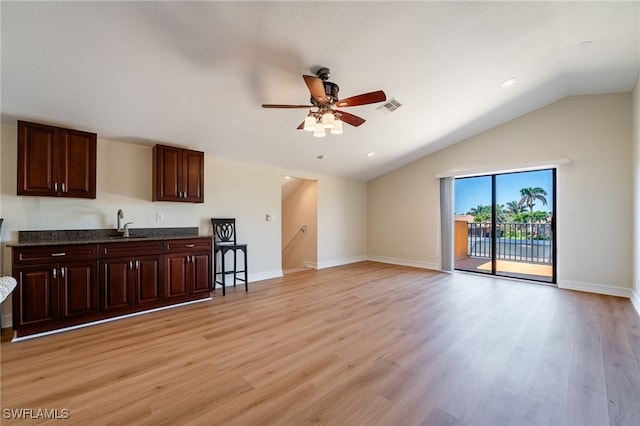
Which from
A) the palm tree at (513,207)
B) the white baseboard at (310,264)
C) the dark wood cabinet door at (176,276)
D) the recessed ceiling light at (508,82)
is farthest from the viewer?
the white baseboard at (310,264)

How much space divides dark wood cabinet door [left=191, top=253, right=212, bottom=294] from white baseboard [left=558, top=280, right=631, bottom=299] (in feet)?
18.6

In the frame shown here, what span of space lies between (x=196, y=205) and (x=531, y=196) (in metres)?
6.05

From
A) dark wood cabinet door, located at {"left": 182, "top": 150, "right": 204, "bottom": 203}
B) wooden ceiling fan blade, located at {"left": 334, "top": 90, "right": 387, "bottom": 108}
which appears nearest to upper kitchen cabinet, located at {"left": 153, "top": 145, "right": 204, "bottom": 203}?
dark wood cabinet door, located at {"left": 182, "top": 150, "right": 204, "bottom": 203}

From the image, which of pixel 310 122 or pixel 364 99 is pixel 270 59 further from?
pixel 364 99

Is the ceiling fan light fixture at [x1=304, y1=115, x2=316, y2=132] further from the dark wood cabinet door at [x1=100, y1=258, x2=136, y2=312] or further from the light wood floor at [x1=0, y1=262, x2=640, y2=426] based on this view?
the dark wood cabinet door at [x1=100, y1=258, x2=136, y2=312]

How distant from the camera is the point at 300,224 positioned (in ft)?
22.2

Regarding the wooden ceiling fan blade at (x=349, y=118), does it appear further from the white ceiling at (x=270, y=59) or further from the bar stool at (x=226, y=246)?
the bar stool at (x=226, y=246)

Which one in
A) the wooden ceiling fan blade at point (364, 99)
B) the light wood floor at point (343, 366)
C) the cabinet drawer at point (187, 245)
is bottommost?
the light wood floor at point (343, 366)

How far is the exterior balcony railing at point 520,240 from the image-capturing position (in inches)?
202

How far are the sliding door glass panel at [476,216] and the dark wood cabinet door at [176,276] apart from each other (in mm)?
5382

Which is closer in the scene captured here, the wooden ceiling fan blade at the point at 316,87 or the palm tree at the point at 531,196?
the wooden ceiling fan blade at the point at 316,87

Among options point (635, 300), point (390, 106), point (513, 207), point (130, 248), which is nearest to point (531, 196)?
point (513, 207)

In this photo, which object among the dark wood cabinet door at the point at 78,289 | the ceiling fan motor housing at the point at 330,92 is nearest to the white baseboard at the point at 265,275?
the dark wood cabinet door at the point at 78,289

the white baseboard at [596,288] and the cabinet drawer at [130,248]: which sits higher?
the cabinet drawer at [130,248]
